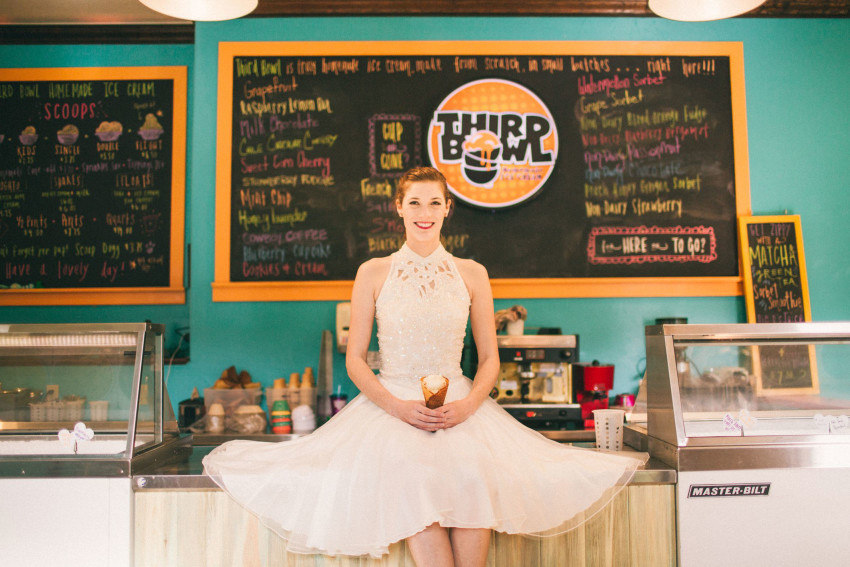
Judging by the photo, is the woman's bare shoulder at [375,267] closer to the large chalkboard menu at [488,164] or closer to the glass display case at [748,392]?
the glass display case at [748,392]

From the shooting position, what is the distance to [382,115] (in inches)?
147

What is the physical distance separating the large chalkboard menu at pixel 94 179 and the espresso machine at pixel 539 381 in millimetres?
2218

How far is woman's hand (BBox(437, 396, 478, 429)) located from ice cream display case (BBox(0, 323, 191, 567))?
3.03 ft

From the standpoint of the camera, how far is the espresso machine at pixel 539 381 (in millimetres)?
3148

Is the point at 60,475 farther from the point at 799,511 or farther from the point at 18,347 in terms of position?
the point at 799,511

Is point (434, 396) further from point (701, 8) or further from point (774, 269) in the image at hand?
point (774, 269)

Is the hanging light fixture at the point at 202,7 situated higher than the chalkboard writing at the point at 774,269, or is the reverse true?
the hanging light fixture at the point at 202,7

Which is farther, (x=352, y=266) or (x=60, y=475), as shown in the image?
(x=352, y=266)

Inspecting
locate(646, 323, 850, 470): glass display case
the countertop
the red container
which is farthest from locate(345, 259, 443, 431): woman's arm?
the red container

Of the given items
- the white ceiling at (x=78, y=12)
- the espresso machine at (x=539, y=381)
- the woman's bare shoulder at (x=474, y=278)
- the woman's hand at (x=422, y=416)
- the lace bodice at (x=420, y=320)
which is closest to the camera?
the woman's hand at (x=422, y=416)

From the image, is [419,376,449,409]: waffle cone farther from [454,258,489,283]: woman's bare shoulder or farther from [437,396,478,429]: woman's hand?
[454,258,489,283]: woman's bare shoulder

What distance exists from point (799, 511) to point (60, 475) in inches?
86.4

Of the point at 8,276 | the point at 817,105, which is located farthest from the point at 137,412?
the point at 817,105

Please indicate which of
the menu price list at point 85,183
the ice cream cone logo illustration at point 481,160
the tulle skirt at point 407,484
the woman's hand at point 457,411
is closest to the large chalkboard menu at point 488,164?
the ice cream cone logo illustration at point 481,160
